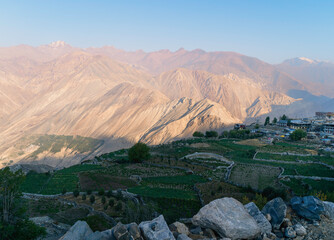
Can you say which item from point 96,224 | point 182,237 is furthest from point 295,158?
point 182,237

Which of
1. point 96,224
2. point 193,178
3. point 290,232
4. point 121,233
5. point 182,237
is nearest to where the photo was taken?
point 121,233

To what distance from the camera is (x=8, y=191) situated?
11.1 m

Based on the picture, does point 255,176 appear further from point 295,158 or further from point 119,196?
point 119,196

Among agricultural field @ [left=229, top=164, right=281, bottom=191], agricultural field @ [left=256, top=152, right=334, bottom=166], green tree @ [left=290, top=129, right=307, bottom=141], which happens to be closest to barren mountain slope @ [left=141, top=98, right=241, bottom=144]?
green tree @ [left=290, top=129, right=307, bottom=141]

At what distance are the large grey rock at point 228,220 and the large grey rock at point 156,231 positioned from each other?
1659 mm

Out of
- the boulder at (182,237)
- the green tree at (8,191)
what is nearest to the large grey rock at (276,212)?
the boulder at (182,237)

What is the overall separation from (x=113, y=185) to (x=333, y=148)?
1788 inches

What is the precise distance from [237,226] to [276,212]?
2107mm

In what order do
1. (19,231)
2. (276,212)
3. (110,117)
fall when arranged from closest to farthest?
1. (276,212)
2. (19,231)
3. (110,117)

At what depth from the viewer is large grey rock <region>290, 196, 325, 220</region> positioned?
32.1 feet

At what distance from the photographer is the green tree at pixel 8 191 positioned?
10836 millimetres

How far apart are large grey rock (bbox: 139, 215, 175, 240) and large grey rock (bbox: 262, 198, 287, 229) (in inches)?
167

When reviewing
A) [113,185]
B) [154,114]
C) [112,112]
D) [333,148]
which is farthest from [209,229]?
[112,112]

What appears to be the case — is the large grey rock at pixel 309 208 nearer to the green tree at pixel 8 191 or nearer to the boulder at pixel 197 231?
the boulder at pixel 197 231
